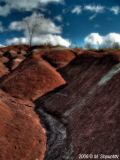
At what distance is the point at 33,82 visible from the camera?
64062 mm

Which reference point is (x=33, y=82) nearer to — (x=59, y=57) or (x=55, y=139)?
(x=59, y=57)

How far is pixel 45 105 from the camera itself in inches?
1964

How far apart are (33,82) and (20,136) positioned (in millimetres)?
32139

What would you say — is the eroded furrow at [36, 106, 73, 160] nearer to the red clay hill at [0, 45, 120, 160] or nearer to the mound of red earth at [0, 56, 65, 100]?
the red clay hill at [0, 45, 120, 160]

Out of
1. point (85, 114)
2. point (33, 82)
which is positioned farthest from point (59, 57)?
point (85, 114)

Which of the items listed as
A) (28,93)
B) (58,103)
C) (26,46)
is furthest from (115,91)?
(26,46)

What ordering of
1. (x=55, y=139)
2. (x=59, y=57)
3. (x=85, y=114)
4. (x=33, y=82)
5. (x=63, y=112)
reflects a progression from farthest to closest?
1. (x=59, y=57)
2. (x=33, y=82)
3. (x=63, y=112)
4. (x=85, y=114)
5. (x=55, y=139)

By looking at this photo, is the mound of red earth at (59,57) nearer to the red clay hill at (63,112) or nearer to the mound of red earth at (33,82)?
the mound of red earth at (33,82)

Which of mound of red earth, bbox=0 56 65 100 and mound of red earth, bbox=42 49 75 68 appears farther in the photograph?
mound of red earth, bbox=42 49 75 68

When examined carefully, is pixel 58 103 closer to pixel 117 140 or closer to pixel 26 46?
pixel 117 140

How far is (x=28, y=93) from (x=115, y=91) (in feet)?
83.2

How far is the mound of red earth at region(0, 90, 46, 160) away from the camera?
95.0 ft

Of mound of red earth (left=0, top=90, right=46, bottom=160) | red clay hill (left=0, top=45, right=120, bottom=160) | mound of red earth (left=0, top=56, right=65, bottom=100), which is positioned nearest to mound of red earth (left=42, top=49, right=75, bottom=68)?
mound of red earth (left=0, top=56, right=65, bottom=100)

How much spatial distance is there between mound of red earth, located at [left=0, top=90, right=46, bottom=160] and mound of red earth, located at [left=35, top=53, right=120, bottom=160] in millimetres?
1341
